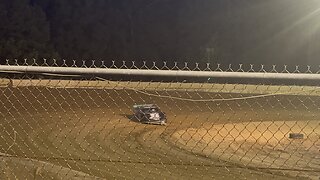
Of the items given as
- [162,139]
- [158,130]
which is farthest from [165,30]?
[162,139]

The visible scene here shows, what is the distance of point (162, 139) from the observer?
15508 mm

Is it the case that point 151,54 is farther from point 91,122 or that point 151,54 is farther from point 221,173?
point 221,173

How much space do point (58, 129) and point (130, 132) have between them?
2.13m

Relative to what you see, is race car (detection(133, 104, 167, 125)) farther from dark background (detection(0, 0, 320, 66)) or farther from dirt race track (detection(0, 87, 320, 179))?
dark background (detection(0, 0, 320, 66))

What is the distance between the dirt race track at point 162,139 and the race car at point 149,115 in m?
0.31

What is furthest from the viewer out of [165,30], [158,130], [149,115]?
[165,30]

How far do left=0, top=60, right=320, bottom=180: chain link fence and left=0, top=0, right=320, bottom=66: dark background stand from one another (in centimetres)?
1094

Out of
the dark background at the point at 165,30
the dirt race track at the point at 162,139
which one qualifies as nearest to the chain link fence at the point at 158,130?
the dirt race track at the point at 162,139

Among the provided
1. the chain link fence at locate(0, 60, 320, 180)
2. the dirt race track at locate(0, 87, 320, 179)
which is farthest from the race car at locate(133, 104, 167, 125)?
the dirt race track at locate(0, 87, 320, 179)

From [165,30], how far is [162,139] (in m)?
23.8

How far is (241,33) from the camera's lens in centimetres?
3691

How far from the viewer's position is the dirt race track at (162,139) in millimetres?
10266

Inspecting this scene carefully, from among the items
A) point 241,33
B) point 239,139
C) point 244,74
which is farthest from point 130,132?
point 241,33

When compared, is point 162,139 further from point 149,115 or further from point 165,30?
point 165,30
